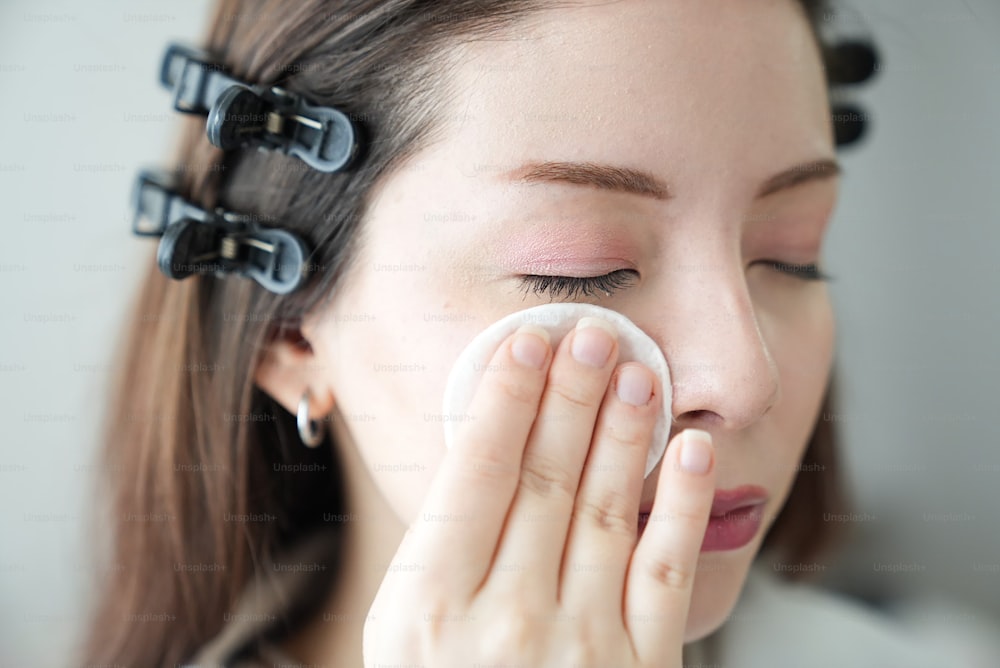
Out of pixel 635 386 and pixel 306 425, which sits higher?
pixel 635 386

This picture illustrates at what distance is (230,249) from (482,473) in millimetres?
522

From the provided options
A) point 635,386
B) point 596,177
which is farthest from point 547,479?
point 596,177

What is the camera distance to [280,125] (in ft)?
3.56

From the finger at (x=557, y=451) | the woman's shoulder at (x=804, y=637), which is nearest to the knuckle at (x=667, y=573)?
the finger at (x=557, y=451)

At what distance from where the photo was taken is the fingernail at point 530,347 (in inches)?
36.8

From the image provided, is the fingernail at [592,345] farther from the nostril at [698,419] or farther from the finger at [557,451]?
the nostril at [698,419]

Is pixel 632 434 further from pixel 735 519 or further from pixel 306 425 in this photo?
pixel 306 425

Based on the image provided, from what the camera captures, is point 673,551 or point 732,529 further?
point 732,529

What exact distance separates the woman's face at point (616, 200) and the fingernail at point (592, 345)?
0.06m

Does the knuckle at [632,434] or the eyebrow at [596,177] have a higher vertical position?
the eyebrow at [596,177]

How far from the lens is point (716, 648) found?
155 cm

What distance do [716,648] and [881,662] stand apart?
0.33 meters

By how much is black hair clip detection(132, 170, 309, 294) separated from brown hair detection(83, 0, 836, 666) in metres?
0.03

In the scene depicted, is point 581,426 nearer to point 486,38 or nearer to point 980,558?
point 486,38
